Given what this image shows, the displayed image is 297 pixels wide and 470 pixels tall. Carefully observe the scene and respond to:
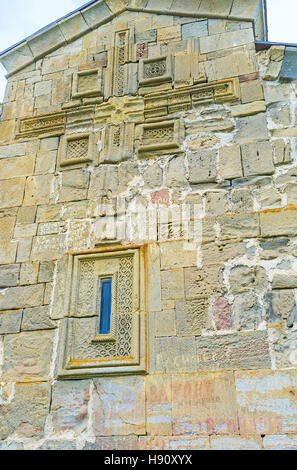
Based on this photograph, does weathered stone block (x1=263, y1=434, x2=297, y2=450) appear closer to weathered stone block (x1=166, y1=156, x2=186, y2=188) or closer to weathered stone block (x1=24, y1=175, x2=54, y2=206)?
weathered stone block (x1=166, y1=156, x2=186, y2=188)

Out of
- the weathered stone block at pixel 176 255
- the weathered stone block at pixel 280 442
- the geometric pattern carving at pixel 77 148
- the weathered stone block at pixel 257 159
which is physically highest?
the geometric pattern carving at pixel 77 148

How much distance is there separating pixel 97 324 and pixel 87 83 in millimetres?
2762

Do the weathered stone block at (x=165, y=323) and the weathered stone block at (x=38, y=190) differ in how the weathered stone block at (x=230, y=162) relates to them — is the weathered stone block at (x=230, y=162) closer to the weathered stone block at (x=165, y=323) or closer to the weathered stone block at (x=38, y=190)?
the weathered stone block at (x=165, y=323)

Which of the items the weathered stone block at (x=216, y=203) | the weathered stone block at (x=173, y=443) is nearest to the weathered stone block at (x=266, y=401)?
the weathered stone block at (x=173, y=443)

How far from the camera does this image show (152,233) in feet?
13.9

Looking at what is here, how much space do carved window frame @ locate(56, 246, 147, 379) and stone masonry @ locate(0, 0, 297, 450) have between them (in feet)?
0.04

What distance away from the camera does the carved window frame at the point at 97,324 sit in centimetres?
371

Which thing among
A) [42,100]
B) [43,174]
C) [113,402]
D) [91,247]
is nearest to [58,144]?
[43,174]

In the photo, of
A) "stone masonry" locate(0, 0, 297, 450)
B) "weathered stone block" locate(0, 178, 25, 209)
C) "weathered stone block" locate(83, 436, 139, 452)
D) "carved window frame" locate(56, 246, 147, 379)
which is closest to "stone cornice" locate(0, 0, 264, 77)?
"stone masonry" locate(0, 0, 297, 450)

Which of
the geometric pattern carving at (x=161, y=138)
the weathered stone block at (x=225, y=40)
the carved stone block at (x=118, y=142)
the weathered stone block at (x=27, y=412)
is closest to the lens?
the weathered stone block at (x=27, y=412)

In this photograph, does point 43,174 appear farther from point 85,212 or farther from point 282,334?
point 282,334

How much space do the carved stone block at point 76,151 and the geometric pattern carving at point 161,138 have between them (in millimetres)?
505

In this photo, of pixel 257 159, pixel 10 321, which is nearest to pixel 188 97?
pixel 257 159

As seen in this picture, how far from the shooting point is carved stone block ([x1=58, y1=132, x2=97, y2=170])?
15.7ft
